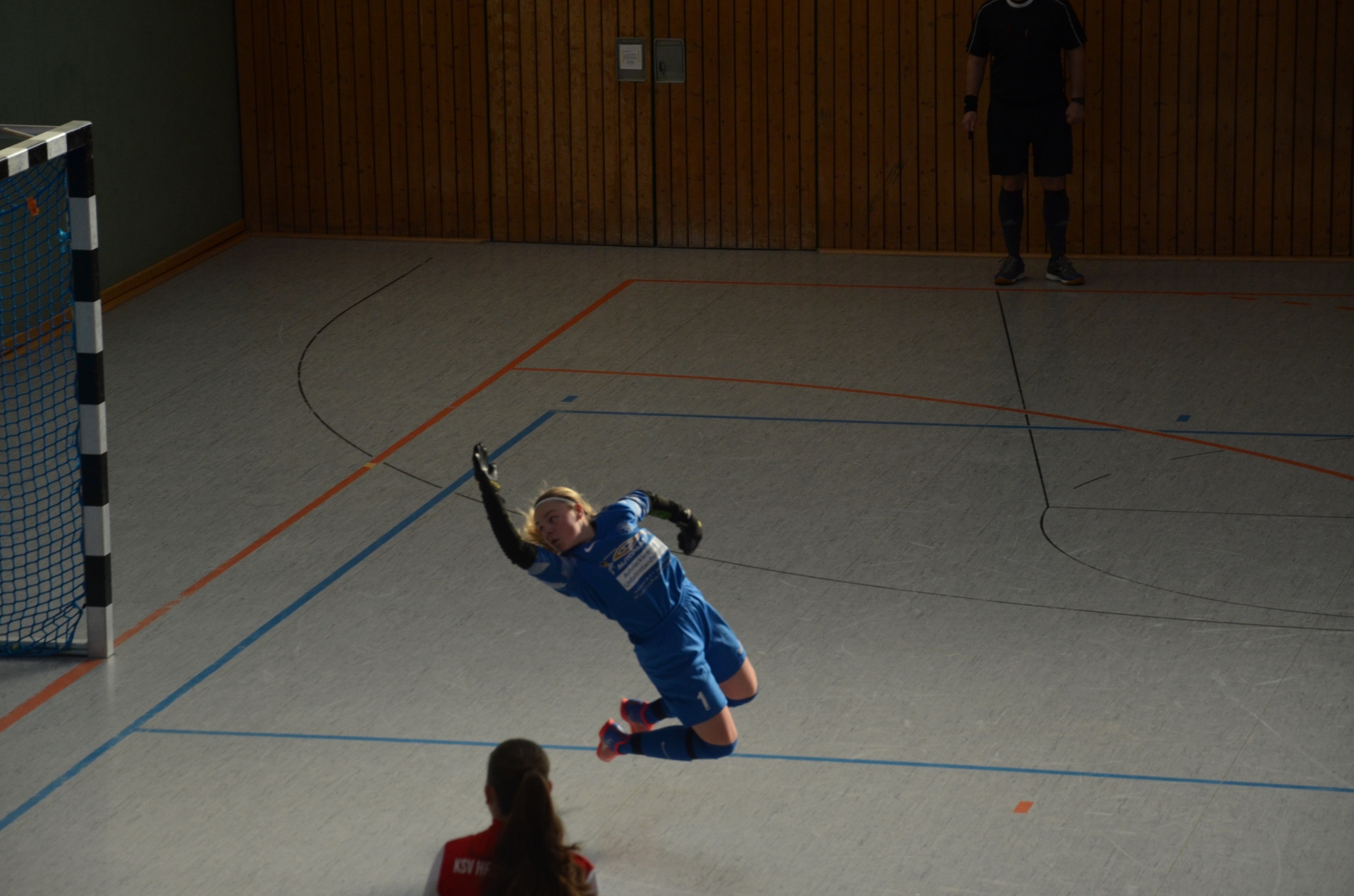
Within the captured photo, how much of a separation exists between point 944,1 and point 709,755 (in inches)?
303

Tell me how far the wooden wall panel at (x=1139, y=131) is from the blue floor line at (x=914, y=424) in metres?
3.81

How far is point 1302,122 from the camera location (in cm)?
1066

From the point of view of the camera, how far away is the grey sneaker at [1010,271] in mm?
10266

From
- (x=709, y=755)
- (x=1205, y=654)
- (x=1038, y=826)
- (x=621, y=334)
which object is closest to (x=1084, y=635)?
(x=1205, y=654)

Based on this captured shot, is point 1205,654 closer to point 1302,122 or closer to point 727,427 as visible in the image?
point 727,427

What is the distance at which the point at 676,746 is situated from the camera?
438 cm

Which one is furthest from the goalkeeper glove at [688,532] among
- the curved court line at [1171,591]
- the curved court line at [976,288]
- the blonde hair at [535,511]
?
the curved court line at [976,288]

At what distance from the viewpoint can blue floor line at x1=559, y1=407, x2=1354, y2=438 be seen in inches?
292

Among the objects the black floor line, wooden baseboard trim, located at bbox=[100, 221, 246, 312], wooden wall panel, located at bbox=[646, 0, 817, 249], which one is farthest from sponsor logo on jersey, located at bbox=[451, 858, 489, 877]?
wooden wall panel, located at bbox=[646, 0, 817, 249]

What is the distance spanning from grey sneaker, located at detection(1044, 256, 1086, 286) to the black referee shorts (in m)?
0.56

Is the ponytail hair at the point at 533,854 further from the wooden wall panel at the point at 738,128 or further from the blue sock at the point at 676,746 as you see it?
the wooden wall panel at the point at 738,128

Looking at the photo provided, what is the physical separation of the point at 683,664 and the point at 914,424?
12.1ft

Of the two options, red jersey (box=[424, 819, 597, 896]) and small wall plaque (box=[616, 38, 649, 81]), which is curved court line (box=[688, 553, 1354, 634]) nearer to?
red jersey (box=[424, 819, 597, 896])

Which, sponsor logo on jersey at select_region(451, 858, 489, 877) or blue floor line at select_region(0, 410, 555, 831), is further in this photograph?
blue floor line at select_region(0, 410, 555, 831)
